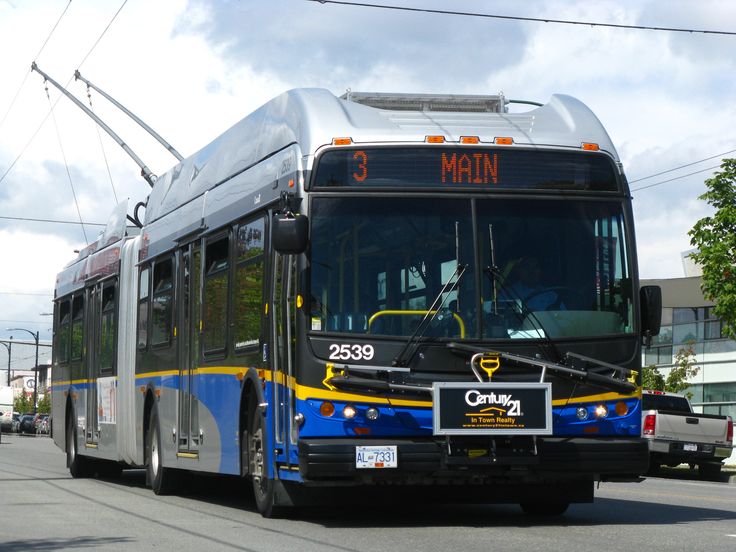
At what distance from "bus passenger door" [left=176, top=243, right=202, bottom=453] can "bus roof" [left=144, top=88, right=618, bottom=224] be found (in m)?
2.29

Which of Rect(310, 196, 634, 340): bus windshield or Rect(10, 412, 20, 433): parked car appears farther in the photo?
Rect(10, 412, 20, 433): parked car

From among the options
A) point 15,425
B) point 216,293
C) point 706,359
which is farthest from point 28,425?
point 216,293

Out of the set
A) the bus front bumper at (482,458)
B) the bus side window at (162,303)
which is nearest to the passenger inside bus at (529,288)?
the bus front bumper at (482,458)

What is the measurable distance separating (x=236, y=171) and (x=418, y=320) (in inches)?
146

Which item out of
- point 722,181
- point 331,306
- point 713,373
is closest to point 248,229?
point 331,306

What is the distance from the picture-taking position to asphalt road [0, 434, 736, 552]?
10492 millimetres

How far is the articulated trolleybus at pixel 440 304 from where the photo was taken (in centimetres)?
1132

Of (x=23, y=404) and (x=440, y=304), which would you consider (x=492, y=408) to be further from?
(x=23, y=404)

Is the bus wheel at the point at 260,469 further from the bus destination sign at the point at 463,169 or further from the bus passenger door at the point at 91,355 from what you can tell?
the bus passenger door at the point at 91,355

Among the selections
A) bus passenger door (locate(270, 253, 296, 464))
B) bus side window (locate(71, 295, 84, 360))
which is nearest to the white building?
bus side window (locate(71, 295, 84, 360))

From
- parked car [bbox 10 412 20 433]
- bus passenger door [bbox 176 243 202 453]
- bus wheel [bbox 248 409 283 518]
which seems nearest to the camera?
bus wheel [bbox 248 409 283 518]

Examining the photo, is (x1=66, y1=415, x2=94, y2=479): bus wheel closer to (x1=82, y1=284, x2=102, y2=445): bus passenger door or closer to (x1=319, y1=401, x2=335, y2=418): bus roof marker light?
(x1=82, y1=284, x2=102, y2=445): bus passenger door

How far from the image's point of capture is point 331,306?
37.9 ft

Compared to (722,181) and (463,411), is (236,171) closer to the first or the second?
(463,411)
